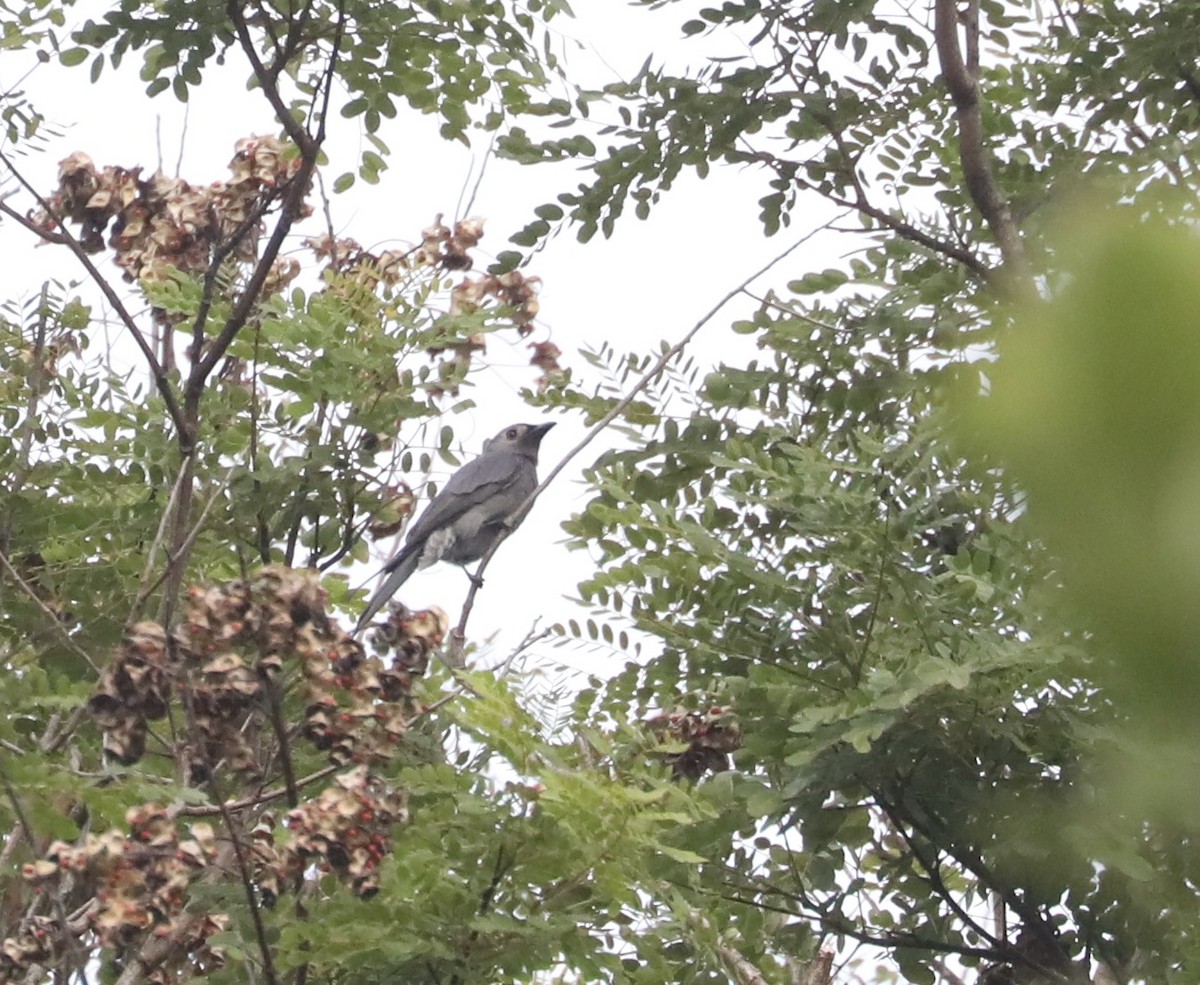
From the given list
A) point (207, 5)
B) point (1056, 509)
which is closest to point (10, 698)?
point (207, 5)

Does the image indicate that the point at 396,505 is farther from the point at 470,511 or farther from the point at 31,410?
the point at 470,511

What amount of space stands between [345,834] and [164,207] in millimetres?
2147

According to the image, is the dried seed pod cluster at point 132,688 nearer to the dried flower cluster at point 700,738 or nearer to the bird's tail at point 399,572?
the dried flower cluster at point 700,738

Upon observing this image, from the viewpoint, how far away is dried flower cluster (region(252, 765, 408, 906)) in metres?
2.33

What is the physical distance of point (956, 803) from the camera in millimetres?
2846

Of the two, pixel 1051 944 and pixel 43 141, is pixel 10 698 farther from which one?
pixel 1051 944

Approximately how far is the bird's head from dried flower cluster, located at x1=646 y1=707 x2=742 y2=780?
5047mm

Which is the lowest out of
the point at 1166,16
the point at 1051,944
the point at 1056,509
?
the point at 1056,509

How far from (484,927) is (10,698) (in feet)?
3.44

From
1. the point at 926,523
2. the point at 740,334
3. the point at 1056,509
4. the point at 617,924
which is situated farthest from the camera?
the point at 740,334

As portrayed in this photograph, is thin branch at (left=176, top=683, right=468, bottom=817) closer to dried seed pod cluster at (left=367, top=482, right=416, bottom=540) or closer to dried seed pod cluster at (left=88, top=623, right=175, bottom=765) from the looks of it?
dried seed pod cluster at (left=88, top=623, right=175, bottom=765)

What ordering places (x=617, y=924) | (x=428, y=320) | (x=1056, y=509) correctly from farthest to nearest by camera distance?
(x=428, y=320) < (x=617, y=924) < (x=1056, y=509)

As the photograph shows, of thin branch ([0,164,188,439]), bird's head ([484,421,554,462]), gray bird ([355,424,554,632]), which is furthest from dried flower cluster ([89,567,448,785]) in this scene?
bird's head ([484,421,554,462])

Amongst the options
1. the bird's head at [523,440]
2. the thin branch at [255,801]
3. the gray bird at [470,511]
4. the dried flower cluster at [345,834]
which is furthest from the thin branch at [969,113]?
the bird's head at [523,440]
